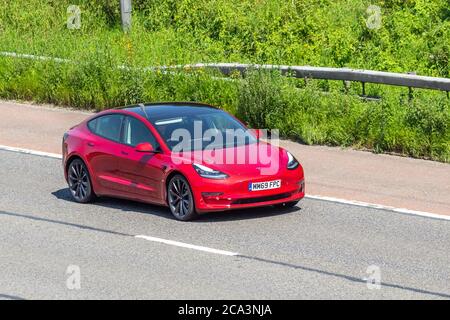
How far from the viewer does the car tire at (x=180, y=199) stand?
16.8 meters

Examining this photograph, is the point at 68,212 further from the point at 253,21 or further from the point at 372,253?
the point at 253,21

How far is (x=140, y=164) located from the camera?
1745cm

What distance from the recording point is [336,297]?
511 inches

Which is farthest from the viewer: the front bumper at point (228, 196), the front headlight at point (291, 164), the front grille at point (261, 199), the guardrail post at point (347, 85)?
the guardrail post at point (347, 85)

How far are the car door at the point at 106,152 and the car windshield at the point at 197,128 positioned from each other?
606mm

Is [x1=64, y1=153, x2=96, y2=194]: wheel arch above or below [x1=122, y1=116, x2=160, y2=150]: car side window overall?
below

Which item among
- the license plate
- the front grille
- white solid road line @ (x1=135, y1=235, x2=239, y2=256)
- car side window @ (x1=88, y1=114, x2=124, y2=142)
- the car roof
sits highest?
the car roof

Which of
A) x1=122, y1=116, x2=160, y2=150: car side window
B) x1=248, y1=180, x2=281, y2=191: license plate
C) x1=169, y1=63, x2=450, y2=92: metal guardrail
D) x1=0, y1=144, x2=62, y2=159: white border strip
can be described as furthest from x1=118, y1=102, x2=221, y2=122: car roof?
x1=169, y1=63, x2=450, y2=92: metal guardrail

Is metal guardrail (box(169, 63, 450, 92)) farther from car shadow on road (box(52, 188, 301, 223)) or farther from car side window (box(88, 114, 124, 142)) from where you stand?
car side window (box(88, 114, 124, 142))

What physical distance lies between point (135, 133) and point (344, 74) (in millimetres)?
6404

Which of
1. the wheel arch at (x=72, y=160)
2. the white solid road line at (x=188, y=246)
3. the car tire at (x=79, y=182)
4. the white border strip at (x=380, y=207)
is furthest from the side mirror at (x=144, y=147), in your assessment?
the white border strip at (x=380, y=207)

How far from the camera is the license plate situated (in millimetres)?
16641

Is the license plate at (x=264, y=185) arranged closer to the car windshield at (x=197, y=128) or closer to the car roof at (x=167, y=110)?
the car windshield at (x=197, y=128)

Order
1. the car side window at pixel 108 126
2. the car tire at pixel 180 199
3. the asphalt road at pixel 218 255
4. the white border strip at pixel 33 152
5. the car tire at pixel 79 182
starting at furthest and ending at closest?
the white border strip at pixel 33 152 < the car tire at pixel 79 182 < the car side window at pixel 108 126 < the car tire at pixel 180 199 < the asphalt road at pixel 218 255
